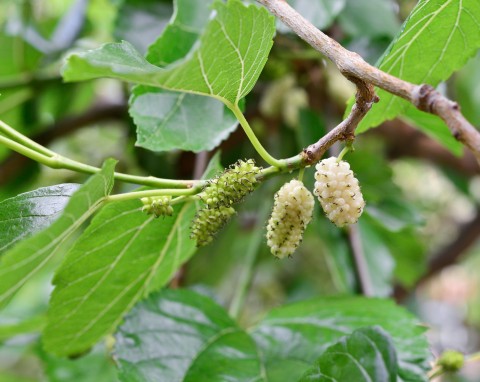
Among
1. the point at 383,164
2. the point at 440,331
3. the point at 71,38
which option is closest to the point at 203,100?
the point at 383,164

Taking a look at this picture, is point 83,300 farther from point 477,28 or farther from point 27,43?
point 27,43

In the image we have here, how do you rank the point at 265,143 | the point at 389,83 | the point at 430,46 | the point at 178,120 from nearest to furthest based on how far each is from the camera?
1. the point at 389,83
2. the point at 430,46
3. the point at 178,120
4. the point at 265,143

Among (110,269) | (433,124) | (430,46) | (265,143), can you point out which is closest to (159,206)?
(110,269)

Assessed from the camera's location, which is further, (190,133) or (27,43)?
(27,43)

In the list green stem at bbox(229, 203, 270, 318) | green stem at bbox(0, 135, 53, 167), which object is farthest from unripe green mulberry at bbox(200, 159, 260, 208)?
green stem at bbox(229, 203, 270, 318)

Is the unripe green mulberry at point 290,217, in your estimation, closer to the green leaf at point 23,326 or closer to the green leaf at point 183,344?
the green leaf at point 183,344

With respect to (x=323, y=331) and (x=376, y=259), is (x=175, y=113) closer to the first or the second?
(x=323, y=331)

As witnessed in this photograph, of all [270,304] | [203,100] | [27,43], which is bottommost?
[270,304]
